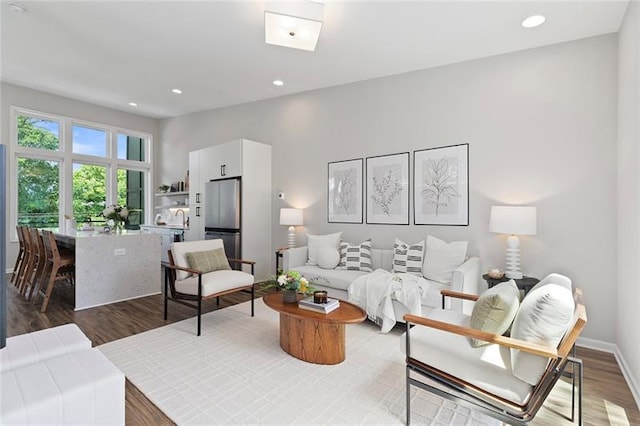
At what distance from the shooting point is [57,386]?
1.33 m

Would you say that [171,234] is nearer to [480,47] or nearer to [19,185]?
[19,185]

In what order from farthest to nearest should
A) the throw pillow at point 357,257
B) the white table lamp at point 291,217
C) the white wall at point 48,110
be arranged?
the white wall at point 48,110 → the white table lamp at point 291,217 → the throw pillow at point 357,257

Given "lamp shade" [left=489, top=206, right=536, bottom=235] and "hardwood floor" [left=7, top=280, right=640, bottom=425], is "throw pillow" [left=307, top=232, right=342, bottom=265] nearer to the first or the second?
"hardwood floor" [left=7, top=280, right=640, bottom=425]

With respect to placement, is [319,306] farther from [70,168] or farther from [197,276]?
[70,168]

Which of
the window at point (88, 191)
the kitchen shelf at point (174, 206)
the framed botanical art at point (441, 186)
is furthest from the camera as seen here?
the kitchen shelf at point (174, 206)

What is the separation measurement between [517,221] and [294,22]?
2930 mm

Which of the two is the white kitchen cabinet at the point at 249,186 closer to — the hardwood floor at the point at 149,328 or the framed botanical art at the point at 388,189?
the hardwood floor at the point at 149,328

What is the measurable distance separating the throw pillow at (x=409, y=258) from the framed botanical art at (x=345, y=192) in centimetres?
94

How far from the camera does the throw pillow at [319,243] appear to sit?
4.45 meters

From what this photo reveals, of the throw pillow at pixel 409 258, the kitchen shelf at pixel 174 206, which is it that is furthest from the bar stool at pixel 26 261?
the throw pillow at pixel 409 258

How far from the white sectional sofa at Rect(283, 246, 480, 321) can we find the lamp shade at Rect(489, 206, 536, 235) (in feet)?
1.67

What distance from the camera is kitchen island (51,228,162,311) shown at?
384 centimetres

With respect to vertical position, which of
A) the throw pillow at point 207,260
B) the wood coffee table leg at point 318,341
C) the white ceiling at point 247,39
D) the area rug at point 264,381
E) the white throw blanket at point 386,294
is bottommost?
the area rug at point 264,381

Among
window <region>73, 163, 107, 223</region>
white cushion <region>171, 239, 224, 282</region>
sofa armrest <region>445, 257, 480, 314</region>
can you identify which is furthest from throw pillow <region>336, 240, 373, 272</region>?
window <region>73, 163, 107, 223</region>
